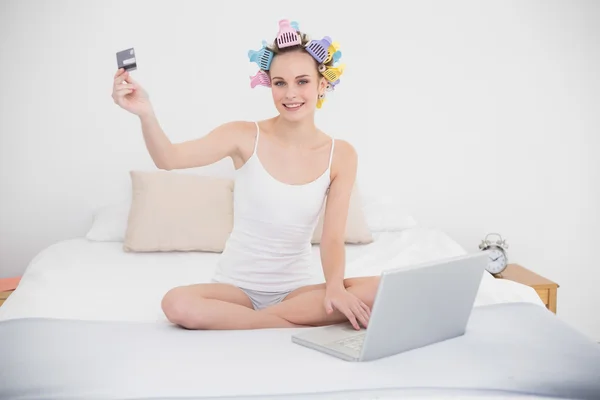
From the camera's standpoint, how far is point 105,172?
11.6 ft

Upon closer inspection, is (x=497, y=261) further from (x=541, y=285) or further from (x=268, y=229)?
(x=268, y=229)

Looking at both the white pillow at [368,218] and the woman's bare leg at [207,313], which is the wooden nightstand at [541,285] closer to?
the white pillow at [368,218]

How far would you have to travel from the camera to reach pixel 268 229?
2213 millimetres

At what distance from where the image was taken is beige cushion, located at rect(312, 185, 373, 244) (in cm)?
320

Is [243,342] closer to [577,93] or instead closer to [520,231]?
[520,231]

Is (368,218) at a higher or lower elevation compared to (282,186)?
lower

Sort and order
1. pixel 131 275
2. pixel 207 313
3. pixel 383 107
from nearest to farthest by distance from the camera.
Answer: pixel 207 313 → pixel 131 275 → pixel 383 107

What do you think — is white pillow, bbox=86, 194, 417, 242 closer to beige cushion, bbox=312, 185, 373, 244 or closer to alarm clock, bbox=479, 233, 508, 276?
beige cushion, bbox=312, 185, 373, 244

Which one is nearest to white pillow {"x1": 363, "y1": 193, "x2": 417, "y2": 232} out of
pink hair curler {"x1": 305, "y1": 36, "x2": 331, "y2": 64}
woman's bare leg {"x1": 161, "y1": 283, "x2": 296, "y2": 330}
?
pink hair curler {"x1": 305, "y1": 36, "x2": 331, "y2": 64}

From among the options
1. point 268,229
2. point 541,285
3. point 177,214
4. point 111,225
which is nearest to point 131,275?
point 177,214

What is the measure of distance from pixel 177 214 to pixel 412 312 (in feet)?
5.45

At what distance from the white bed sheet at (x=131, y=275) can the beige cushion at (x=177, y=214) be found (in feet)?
0.16

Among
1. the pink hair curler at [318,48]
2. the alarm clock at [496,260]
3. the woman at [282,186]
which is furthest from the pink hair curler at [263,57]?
the alarm clock at [496,260]

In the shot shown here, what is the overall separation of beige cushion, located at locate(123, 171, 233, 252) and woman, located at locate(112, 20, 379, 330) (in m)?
0.84
